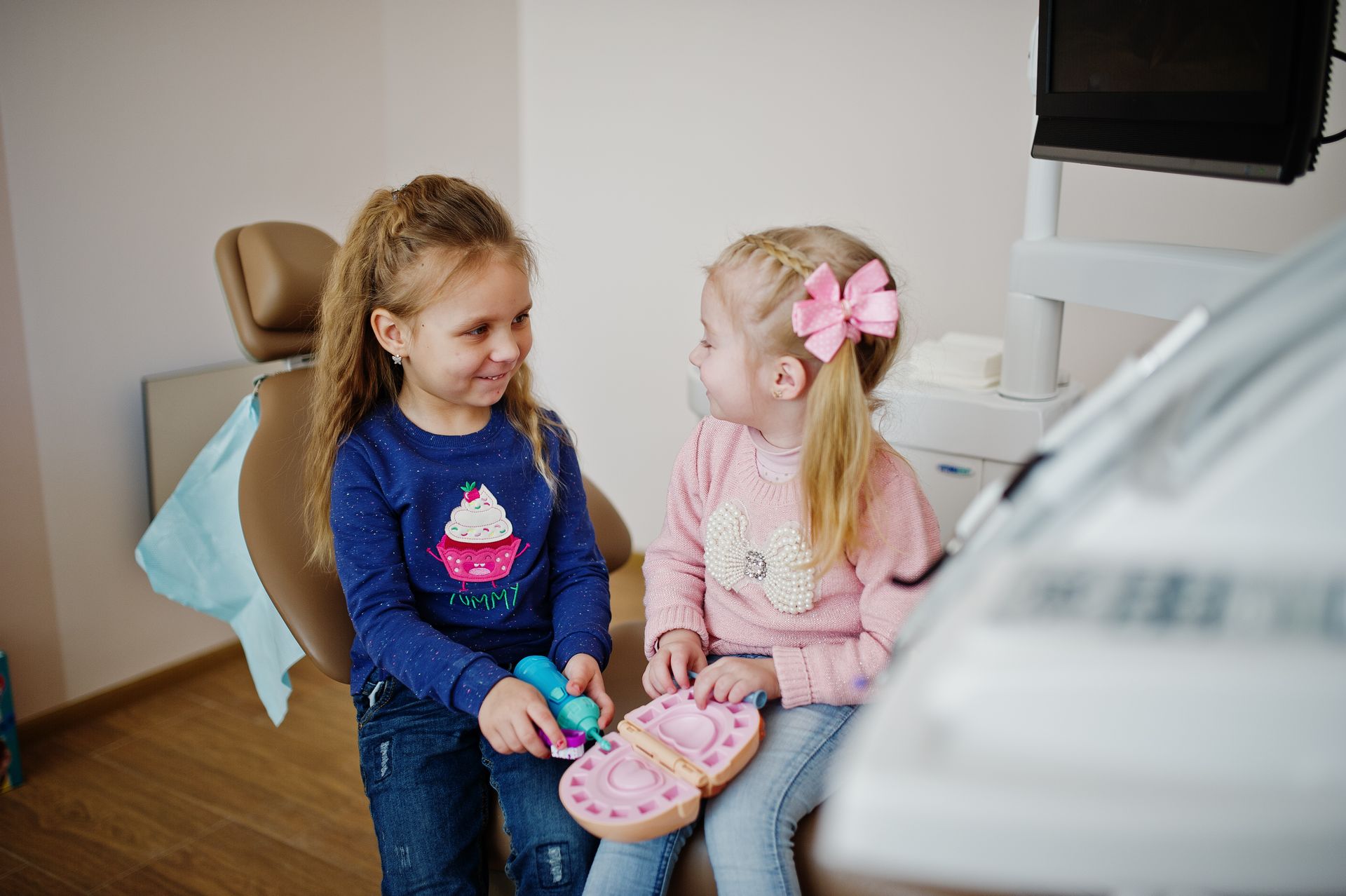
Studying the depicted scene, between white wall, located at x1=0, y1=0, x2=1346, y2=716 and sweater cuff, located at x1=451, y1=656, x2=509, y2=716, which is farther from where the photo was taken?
white wall, located at x1=0, y1=0, x2=1346, y2=716

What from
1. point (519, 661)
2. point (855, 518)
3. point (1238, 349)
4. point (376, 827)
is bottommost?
point (376, 827)

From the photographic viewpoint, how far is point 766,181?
253 cm

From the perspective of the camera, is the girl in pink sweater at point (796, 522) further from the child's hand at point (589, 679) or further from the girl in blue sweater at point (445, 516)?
the girl in blue sweater at point (445, 516)

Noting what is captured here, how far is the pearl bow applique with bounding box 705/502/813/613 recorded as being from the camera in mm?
1182

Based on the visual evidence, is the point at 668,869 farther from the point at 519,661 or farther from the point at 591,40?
the point at 591,40

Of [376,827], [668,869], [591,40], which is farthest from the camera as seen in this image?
[591,40]

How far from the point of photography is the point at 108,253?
1.98 m

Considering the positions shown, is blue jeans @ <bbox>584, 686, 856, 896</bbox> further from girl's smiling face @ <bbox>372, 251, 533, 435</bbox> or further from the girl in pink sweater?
girl's smiling face @ <bbox>372, 251, 533, 435</bbox>

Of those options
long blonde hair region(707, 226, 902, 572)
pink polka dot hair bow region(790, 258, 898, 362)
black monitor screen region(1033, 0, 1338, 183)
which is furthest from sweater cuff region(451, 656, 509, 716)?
black monitor screen region(1033, 0, 1338, 183)

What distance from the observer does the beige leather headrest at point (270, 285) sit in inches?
56.5

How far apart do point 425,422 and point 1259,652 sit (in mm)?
1040

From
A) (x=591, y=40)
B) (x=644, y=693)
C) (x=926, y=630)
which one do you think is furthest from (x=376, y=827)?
(x=591, y=40)

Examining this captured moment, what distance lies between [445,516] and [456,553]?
0.05 m

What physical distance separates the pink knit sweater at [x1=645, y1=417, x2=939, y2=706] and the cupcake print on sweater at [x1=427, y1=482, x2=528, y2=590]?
18cm
